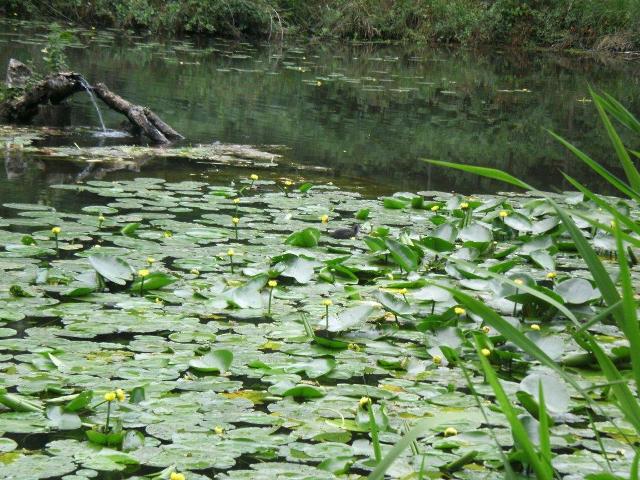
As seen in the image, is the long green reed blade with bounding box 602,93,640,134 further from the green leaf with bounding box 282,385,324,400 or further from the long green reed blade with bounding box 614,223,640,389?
the green leaf with bounding box 282,385,324,400

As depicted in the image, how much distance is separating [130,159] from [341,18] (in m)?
13.8

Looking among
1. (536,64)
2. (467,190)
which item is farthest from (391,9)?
(467,190)

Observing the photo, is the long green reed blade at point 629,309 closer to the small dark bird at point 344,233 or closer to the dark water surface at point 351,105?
the small dark bird at point 344,233

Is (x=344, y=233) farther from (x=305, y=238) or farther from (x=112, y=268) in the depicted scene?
(x=112, y=268)

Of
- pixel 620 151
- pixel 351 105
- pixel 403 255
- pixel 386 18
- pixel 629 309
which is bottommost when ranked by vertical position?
pixel 403 255

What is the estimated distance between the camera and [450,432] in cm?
226

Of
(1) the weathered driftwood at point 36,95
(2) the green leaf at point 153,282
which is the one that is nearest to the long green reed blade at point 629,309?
(2) the green leaf at point 153,282

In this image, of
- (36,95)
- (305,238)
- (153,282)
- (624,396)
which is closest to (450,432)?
(624,396)

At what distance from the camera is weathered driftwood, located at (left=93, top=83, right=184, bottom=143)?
269 inches

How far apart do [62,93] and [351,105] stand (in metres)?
4.21

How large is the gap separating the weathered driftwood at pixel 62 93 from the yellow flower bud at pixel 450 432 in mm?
4832

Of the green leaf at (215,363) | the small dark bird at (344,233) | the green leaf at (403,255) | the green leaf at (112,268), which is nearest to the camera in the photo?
the green leaf at (215,363)

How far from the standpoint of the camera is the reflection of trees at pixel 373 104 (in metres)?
7.76

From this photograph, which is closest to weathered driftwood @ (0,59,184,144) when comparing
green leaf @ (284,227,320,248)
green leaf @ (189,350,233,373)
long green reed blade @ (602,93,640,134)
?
green leaf @ (284,227,320,248)
